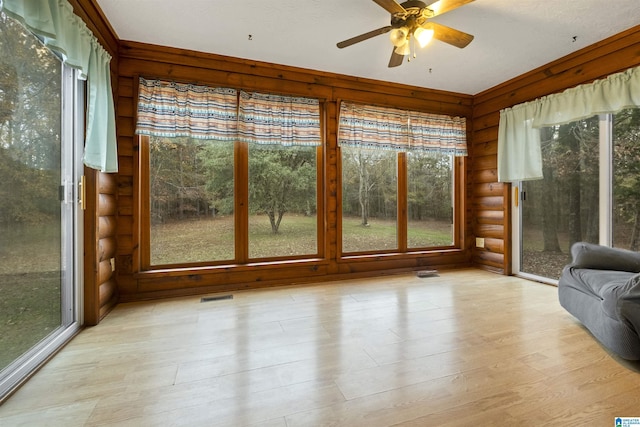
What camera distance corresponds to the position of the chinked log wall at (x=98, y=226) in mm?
2137

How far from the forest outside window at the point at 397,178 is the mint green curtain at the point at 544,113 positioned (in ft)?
2.02

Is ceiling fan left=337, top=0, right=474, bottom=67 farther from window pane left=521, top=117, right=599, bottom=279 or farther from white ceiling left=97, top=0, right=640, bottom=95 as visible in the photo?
window pane left=521, top=117, right=599, bottom=279

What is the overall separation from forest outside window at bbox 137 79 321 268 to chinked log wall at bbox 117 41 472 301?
0.12 meters

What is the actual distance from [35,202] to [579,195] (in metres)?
4.76

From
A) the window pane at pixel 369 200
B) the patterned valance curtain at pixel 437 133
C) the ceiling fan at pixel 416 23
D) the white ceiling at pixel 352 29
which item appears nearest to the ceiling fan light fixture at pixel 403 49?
the ceiling fan at pixel 416 23

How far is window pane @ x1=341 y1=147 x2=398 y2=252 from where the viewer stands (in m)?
3.59

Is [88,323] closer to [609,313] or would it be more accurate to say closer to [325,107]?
[325,107]

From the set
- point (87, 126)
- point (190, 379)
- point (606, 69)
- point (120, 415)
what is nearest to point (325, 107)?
point (87, 126)

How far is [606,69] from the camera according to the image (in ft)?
8.79

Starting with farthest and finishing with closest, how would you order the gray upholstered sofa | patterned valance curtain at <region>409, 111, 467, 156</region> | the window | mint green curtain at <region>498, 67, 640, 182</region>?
1. patterned valance curtain at <region>409, 111, 467, 156</region>
2. the window
3. mint green curtain at <region>498, 67, 640, 182</region>
4. the gray upholstered sofa

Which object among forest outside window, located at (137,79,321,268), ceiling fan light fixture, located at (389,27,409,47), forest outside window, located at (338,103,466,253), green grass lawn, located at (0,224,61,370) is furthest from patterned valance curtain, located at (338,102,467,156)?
green grass lawn, located at (0,224,61,370)

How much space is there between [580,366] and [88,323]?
3.37 meters

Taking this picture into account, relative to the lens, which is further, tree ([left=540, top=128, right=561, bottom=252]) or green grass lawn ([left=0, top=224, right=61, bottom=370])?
tree ([left=540, top=128, right=561, bottom=252])

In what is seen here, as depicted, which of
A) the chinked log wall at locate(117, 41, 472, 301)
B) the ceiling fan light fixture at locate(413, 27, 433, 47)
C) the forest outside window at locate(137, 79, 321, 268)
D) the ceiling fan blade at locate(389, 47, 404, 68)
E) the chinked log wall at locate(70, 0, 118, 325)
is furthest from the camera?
the forest outside window at locate(137, 79, 321, 268)
